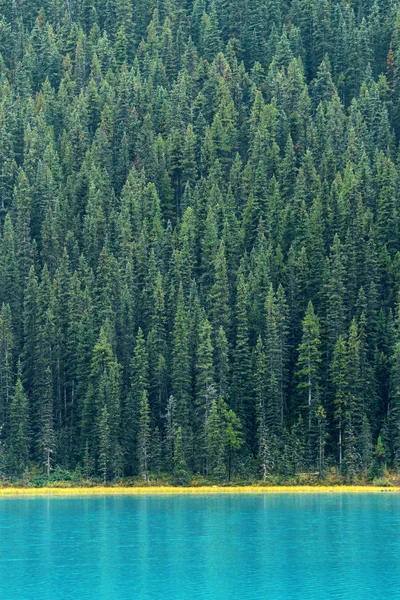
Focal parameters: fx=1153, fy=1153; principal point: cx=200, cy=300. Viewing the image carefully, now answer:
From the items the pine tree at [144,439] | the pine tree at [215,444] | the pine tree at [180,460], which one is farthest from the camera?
the pine tree at [144,439]

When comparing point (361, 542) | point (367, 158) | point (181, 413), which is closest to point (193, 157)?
point (367, 158)

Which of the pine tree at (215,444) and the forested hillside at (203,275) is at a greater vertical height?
the forested hillside at (203,275)

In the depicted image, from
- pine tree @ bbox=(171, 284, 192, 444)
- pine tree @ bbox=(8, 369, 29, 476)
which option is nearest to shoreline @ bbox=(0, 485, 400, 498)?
pine tree @ bbox=(8, 369, 29, 476)

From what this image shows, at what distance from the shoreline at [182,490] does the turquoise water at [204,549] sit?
8159 millimetres

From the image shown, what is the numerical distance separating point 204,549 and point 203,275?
70.8 m

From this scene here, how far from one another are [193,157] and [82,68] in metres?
40.5

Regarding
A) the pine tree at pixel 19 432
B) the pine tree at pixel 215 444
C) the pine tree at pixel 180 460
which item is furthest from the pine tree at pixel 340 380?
the pine tree at pixel 19 432

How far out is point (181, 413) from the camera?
127 meters

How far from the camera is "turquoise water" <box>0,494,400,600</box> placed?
204 feet

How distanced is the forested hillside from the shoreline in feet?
7.02

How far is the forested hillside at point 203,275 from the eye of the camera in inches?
4980

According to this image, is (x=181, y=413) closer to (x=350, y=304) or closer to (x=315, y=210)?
(x=350, y=304)

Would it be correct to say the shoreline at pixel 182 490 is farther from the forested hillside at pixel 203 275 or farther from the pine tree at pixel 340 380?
the pine tree at pixel 340 380

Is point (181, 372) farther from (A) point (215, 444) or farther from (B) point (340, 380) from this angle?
(B) point (340, 380)
